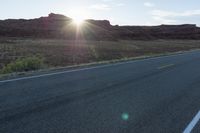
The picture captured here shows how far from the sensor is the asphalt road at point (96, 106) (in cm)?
647

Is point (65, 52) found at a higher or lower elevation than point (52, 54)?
lower

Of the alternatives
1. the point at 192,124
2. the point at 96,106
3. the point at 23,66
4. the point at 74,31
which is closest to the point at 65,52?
the point at 23,66

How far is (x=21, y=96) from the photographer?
890cm

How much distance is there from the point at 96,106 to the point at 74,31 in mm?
85587

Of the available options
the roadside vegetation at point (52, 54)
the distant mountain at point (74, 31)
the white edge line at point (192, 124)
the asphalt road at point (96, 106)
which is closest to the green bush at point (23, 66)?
the roadside vegetation at point (52, 54)

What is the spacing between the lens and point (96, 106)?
26.9ft

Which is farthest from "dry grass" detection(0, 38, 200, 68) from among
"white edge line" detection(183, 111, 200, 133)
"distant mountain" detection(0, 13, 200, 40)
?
"distant mountain" detection(0, 13, 200, 40)

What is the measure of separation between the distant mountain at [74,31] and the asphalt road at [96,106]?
240 feet

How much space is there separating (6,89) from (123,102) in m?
3.15

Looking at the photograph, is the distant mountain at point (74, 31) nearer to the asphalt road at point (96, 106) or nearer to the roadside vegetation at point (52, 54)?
the roadside vegetation at point (52, 54)

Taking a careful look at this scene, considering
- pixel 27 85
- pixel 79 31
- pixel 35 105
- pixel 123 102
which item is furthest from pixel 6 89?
pixel 79 31

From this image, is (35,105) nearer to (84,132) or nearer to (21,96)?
(21,96)

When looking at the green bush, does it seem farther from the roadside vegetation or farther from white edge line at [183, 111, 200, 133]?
white edge line at [183, 111, 200, 133]

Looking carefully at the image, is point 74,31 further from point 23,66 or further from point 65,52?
point 23,66
